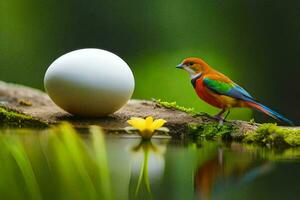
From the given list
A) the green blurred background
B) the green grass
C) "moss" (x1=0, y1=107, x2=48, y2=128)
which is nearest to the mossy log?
"moss" (x1=0, y1=107, x2=48, y2=128)

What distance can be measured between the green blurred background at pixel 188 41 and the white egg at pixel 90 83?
63 centimetres

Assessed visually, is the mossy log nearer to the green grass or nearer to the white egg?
the white egg

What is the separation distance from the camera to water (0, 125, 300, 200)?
0.95 metres

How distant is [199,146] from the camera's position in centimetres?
150

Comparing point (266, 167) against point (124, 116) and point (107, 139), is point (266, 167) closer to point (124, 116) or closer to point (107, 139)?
point (107, 139)

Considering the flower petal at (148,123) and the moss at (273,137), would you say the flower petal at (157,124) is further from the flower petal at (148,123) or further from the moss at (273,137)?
the moss at (273,137)

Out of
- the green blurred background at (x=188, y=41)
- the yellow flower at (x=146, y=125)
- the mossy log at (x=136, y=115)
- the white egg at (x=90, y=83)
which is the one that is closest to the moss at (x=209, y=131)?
the mossy log at (x=136, y=115)

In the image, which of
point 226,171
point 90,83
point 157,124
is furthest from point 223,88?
point 226,171

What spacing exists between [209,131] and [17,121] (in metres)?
0.50

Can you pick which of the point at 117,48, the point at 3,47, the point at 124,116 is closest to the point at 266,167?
the point at 124,116

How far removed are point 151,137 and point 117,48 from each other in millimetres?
1050

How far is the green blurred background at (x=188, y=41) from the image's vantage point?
7.95 ft

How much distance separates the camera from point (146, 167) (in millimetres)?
1195

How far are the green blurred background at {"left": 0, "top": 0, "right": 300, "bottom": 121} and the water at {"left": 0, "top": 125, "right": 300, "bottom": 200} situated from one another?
87 centimetres
